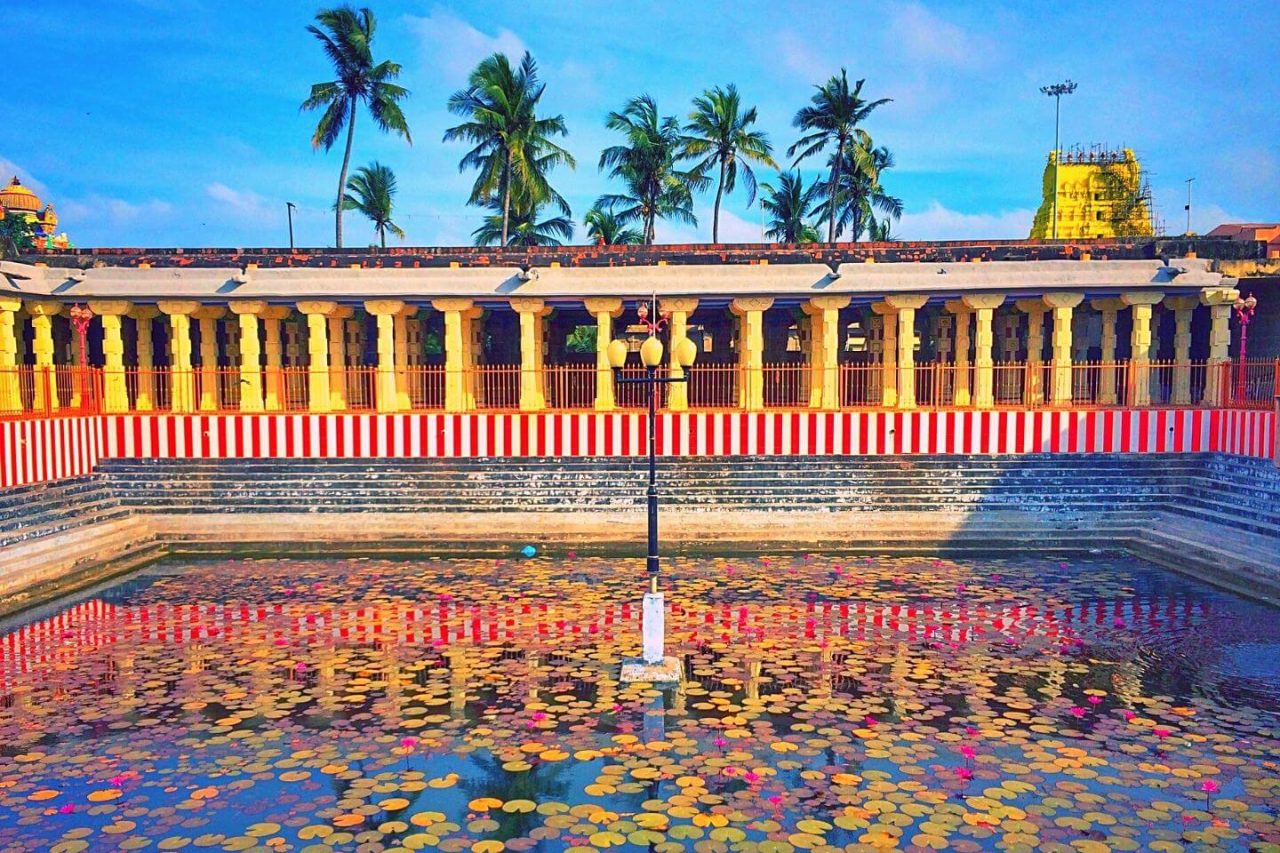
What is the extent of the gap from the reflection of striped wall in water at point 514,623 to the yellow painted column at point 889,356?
9.99m

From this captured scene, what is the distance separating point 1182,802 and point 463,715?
5267mm

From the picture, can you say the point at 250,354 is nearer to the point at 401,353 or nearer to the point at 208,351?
the point at 208,351

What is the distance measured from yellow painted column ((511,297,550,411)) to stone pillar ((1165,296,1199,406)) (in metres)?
14.1

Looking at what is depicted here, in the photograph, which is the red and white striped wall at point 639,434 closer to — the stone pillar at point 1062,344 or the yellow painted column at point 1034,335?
the stone pillar at point 1062,344

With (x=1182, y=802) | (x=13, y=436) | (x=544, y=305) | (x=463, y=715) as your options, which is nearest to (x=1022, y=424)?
(x=544, y=305)

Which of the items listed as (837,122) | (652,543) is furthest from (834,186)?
(652,543)

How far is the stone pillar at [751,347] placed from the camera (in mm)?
19844

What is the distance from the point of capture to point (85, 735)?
7.15 meters

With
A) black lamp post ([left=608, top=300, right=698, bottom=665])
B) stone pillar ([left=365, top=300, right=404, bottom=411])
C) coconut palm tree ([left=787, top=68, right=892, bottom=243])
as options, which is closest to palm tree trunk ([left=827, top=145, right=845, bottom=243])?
coconut palm tree ([left=787, top=68, right=892, bottom=243])

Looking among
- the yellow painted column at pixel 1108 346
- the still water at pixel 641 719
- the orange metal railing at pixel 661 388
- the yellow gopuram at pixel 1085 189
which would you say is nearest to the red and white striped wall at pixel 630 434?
the orange metal railing at pixel 661 388

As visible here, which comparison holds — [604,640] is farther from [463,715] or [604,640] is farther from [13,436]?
[13,436]

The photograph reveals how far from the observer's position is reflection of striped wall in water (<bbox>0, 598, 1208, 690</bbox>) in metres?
9.82

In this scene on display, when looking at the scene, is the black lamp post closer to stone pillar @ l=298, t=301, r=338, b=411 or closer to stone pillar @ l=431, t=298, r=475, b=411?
stone pillar @ l=431, t=298, r=475, b=411

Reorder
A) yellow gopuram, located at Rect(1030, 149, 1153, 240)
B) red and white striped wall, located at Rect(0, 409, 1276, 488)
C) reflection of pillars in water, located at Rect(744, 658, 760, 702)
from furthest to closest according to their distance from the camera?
yellow gopuram, located at Rect(1030, 149, 1153, 240) → red and white striped wall, located at Rect(0, 409, 1276, 488) → reflection of pillars in water, located at Rect(744, 658, 760, 702)
